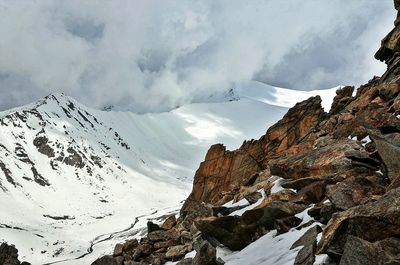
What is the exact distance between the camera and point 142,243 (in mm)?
27703

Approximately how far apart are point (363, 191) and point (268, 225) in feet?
17.1

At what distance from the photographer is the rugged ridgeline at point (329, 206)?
476 inches

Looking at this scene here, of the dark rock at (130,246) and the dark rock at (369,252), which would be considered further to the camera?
the dark rock at (130,246)

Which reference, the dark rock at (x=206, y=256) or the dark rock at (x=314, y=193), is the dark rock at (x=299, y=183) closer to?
the dark rock at (x=314, y=193)

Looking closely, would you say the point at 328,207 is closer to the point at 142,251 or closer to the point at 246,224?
the point at 246,224

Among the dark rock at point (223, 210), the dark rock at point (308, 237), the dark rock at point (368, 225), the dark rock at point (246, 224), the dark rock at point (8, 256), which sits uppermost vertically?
the dark rock at point (8, 256)

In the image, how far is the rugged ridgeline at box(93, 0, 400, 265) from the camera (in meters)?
Result: 12.1

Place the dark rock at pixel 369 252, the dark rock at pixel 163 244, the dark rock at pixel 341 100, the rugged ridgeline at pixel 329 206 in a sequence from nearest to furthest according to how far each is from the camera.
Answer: the dark rock at pixel 369 252
the rugged ridgeline at pixel 329 206
the dark rock at pixel 163 244
the dark rock at pixel 341 100

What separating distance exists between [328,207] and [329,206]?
0.05 metres

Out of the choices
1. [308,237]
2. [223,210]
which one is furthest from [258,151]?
[308,237]

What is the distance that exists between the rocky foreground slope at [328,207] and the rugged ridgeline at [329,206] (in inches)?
1.3

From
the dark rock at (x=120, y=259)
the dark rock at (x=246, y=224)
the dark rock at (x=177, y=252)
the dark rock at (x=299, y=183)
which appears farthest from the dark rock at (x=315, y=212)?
the dark rock at (x=120, y=259)

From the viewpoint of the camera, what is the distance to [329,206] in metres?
15.4

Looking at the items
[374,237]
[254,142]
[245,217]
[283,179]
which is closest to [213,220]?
[245,217]
